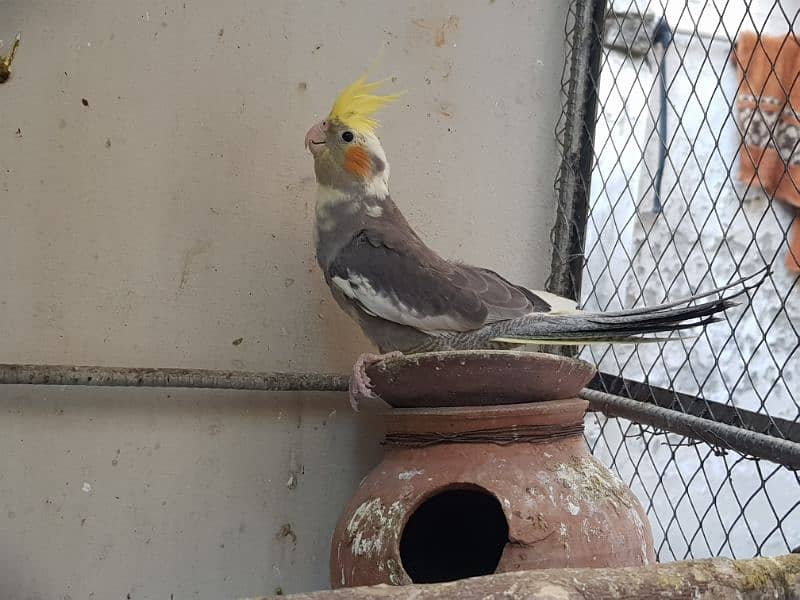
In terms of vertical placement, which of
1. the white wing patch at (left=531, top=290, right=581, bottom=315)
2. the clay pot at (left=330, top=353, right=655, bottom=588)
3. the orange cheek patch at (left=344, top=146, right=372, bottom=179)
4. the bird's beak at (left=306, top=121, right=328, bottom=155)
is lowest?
the clay pot at (left=330, top=353, right=655, bottom=588)

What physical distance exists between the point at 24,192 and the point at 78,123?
0.51 ft

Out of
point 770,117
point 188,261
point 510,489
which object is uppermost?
point 770,117

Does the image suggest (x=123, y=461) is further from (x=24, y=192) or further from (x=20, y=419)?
(x=24, y=192)

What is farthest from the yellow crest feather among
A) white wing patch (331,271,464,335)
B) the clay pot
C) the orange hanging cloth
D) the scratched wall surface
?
the orange hanging cloth

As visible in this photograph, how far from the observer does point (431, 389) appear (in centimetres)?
123

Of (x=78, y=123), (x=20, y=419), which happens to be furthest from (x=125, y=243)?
(x=20, y=419)

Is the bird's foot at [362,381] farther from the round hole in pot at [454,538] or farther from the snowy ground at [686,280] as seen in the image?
the snowy ground at [686,280]

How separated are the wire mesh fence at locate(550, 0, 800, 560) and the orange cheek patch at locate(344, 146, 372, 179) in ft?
1.77

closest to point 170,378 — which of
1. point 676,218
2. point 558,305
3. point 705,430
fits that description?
point 558,305

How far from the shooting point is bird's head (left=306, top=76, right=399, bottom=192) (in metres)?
1.56

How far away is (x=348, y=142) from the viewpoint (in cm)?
157

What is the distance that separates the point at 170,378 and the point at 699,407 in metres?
1.01

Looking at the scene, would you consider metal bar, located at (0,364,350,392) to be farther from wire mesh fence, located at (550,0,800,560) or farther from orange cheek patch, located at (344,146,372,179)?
wire mesh fence, located at (550,0,800,560)

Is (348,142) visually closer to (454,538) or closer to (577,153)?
(577,153)
